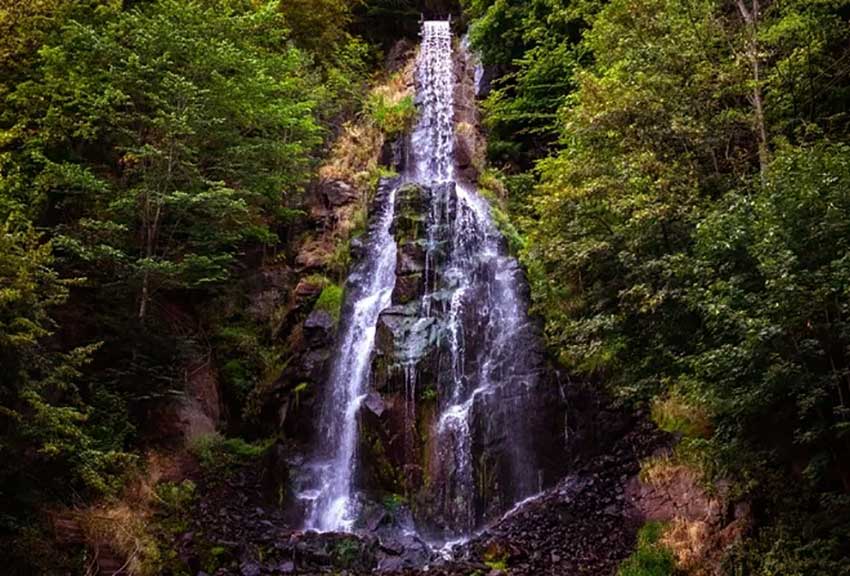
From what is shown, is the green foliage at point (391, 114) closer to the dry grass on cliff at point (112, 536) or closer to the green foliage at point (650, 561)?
the dry grass on cliff at point (112, 536)

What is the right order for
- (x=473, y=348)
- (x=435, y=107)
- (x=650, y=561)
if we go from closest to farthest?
(x=650, y=561) < (x=473, y=348) < (x=435, y=107)

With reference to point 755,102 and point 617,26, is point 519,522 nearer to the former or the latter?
point 755,102

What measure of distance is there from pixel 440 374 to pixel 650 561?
6.64 metres

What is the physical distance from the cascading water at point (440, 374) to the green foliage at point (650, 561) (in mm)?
3514

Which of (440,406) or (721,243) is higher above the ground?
(721,243)

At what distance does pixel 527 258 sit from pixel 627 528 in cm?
680

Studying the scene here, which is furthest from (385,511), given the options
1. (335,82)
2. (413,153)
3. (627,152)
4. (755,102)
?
(335,82)

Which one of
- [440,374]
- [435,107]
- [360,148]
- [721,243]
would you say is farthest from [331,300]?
[721,243]

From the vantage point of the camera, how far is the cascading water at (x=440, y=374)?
Answer: 14.8m

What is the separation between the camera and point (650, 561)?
10891 mm

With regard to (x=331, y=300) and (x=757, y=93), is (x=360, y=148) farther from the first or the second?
(x=757, y=93)

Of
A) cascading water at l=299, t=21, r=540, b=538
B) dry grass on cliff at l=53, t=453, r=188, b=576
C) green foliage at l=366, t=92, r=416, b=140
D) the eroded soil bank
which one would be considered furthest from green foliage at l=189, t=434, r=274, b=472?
green foliage at l=366, t=92, r=416, b=140

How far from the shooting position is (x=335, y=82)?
2683 centimetres

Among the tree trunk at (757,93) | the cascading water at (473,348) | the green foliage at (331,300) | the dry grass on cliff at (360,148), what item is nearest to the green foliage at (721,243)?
the tree trunk at (757,93)
